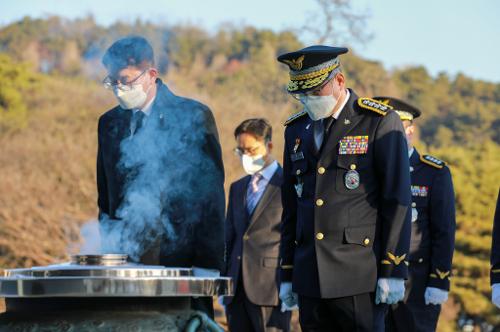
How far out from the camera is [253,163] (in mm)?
7707

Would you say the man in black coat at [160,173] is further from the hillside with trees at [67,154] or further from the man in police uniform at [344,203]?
the hillside with trees at [67,154]

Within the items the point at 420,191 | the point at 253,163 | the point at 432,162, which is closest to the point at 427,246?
the point at 420,191

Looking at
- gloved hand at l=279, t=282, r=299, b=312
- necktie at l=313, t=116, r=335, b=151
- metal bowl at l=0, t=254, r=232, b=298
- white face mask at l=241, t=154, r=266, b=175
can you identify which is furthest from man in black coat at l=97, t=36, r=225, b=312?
white face mask at l=241, t=154, r=266, b=175

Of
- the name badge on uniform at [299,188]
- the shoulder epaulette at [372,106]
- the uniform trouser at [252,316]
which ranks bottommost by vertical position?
the uniform trouser at [252,316]

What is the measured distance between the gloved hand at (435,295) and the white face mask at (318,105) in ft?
7.37

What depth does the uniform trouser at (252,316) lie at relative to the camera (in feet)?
24.1

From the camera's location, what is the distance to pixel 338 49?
5.02 m

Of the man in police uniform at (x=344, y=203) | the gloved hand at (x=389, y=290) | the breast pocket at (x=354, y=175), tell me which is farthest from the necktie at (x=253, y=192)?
the gloved hand at (x=389, y=290)

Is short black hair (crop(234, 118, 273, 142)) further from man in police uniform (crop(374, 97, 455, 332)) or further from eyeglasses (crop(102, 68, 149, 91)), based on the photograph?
eyeglasses (crop(102, 68, 149, 91))

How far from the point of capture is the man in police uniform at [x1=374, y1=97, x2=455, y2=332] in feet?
22.3

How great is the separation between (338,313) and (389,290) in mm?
295

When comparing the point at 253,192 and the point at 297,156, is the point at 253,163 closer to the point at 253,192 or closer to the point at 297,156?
the point at 253,192

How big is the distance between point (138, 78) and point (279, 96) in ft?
65.7

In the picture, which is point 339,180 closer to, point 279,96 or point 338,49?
point 338,49
